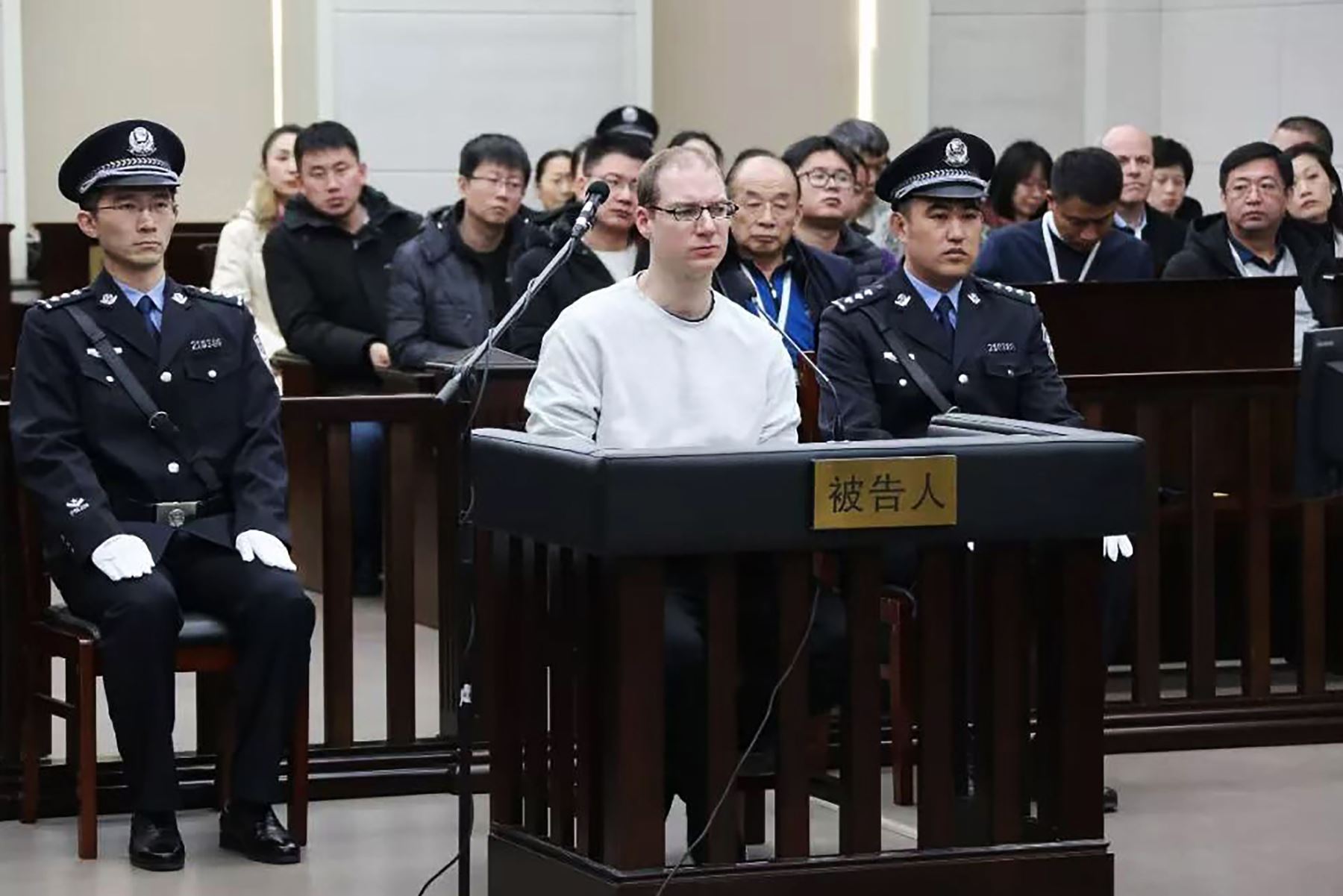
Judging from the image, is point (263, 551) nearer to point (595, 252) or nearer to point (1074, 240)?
point (595, 252)

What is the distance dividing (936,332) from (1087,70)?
839cm

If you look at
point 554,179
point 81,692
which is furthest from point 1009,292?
point 554,179

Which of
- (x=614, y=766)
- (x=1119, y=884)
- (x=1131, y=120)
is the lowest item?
(x=1119, y=884)

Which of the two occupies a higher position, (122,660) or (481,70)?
(481,70)

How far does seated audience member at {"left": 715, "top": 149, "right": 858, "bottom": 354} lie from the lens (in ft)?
22.4

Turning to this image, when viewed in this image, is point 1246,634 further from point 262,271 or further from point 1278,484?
point 262,271

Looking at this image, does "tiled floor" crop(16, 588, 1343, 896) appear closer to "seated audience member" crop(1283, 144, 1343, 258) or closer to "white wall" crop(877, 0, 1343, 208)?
"seated audience member" crop(1283, 144, 1343, 258)

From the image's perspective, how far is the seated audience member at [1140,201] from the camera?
991 cm

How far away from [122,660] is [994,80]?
9.20 meters

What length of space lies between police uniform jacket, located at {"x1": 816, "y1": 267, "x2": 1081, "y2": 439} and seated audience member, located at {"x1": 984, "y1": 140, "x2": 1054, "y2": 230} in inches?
145

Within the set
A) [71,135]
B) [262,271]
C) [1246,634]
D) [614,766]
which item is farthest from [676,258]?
[71,135]

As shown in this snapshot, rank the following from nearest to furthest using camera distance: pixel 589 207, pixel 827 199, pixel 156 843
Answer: pixel 589 207 < pixel 156 843 < pixel 827 199

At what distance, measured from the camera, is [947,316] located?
612 centimetres

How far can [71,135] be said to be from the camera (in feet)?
50.6
